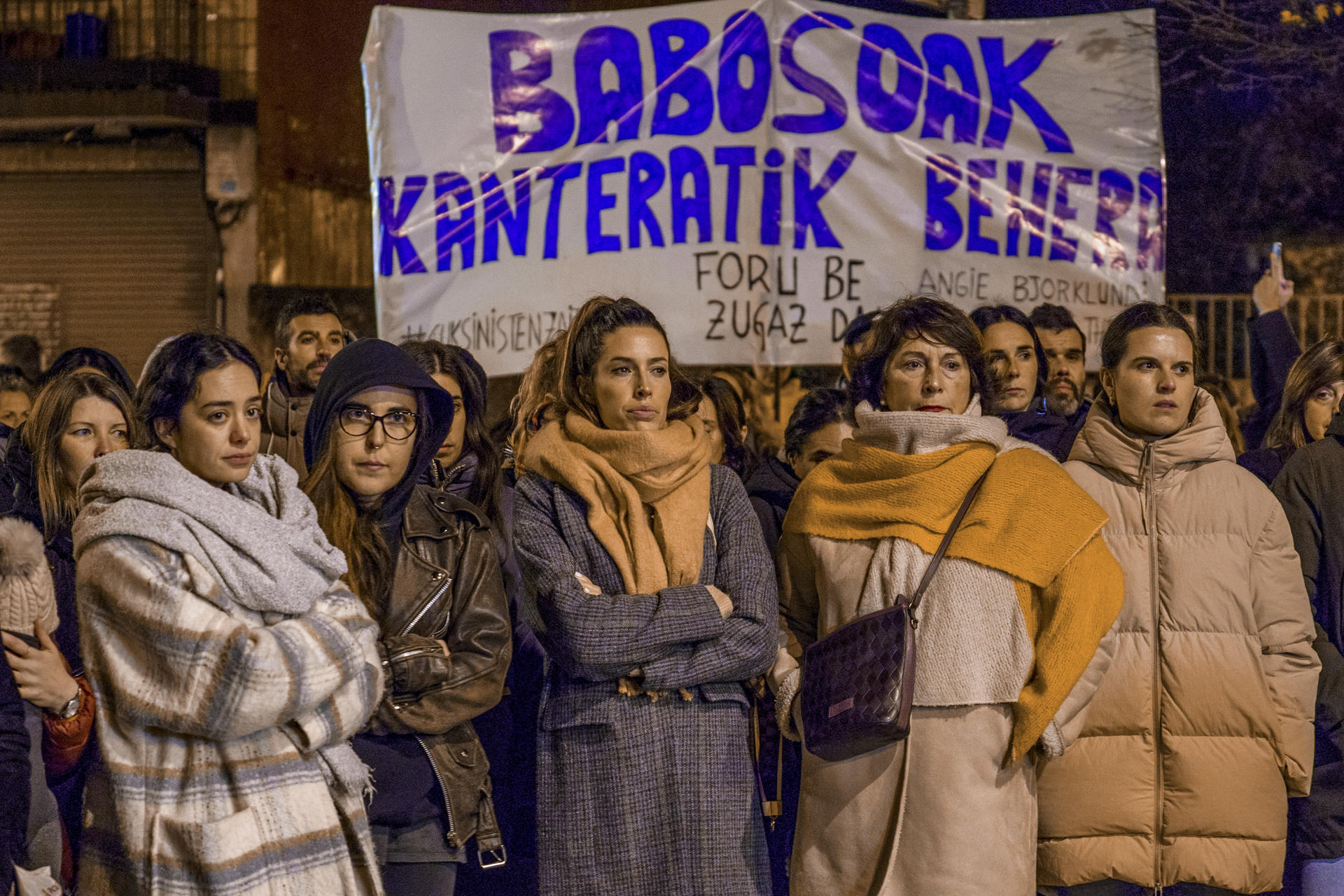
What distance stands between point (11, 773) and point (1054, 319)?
4432mm

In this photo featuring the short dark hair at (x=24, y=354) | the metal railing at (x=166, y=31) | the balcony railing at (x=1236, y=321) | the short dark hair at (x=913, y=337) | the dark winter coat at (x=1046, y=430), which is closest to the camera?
the short dark hair at (x=913, y=337)

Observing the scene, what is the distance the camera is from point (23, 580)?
3.61 m

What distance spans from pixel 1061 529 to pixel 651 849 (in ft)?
4.50

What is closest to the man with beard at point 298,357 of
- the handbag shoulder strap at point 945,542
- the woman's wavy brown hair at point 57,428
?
the woman's wavy brown hair at point 57,428

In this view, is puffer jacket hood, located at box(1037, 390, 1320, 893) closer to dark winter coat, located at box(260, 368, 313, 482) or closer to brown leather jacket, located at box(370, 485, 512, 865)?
brown leather jacket, located at box(370, 485, 512, 865)

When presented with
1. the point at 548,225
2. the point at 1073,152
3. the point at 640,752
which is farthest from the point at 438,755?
the point at 1073,152

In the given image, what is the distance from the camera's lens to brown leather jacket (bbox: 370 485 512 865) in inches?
138

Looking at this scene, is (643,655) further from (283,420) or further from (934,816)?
(283,420)

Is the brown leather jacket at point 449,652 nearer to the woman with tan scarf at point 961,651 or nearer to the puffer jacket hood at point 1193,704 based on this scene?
the woman with tan scarf at point 961,651

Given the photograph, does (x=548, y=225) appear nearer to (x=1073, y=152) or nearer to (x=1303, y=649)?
(x=1073, y=152)

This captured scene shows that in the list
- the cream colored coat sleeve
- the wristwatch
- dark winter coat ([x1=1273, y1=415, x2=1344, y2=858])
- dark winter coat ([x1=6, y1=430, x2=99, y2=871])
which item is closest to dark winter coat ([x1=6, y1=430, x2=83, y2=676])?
dark winter coat ([x1=6, y1=430, x2=99, y2=871])

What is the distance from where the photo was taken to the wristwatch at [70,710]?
3.51 meters

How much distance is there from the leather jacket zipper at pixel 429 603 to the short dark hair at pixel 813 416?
1.76 m

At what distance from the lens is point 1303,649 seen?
3984 mm
